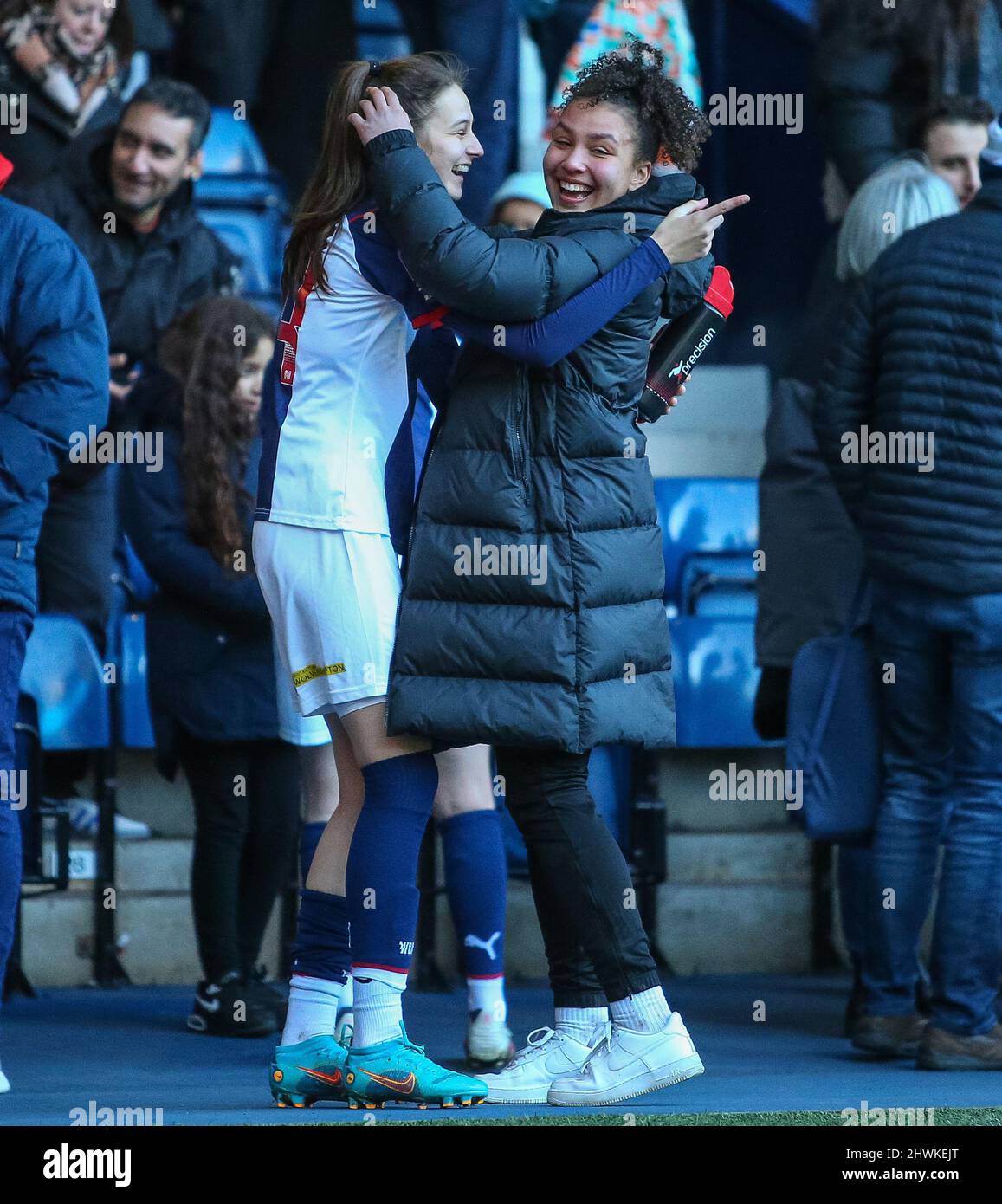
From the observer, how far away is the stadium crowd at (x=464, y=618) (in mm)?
3553

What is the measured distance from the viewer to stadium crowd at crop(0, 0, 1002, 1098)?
3.55 m

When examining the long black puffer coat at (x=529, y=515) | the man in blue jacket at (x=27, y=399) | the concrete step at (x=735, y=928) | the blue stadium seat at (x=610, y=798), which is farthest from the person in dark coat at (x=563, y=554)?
the concrete step at (x=735, y=928)

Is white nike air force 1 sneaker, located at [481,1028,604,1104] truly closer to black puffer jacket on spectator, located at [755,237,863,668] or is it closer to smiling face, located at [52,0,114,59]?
black puffer jacket on spectator, located at [755,237,863,668]

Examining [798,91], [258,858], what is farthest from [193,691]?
[798,91]

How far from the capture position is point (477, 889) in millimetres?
3846

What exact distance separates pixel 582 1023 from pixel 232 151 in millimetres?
4335

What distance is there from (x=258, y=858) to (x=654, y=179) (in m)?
1.97

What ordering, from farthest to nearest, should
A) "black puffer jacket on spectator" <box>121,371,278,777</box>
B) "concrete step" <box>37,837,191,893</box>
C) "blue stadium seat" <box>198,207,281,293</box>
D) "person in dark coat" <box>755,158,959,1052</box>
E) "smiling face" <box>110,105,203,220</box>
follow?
"blue stadium seat" <box>198,207,281,293</box>
"smiling face" <box>110,105,203,220</box>
"concrete step" <box>37,837,191,893</box>
"person in dark coat" <box>755,158,959,1052</box>
"black puffer jacket on spectator" <box>121,371,278,777</box>

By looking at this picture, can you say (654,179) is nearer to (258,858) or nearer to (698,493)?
(258,858)

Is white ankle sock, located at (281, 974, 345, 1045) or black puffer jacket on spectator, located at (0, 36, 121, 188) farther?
black puffer jacket on spectator, located at (0, 36, 121, 188)

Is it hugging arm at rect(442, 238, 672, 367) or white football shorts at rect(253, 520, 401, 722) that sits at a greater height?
hugging arm at rect(442, 238, 672, 367)

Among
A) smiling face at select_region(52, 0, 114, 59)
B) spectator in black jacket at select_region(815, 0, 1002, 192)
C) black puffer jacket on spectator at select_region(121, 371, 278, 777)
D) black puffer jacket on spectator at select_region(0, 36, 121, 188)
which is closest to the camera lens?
black puffer jacket on spectator at select_region(121, 371, 278, 777)

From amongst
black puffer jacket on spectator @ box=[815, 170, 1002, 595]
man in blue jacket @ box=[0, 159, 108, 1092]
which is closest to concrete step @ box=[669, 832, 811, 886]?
black puffer jacket on spectator @ box=[815, 170, 1002, 595]

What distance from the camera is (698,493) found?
19.1 feet
